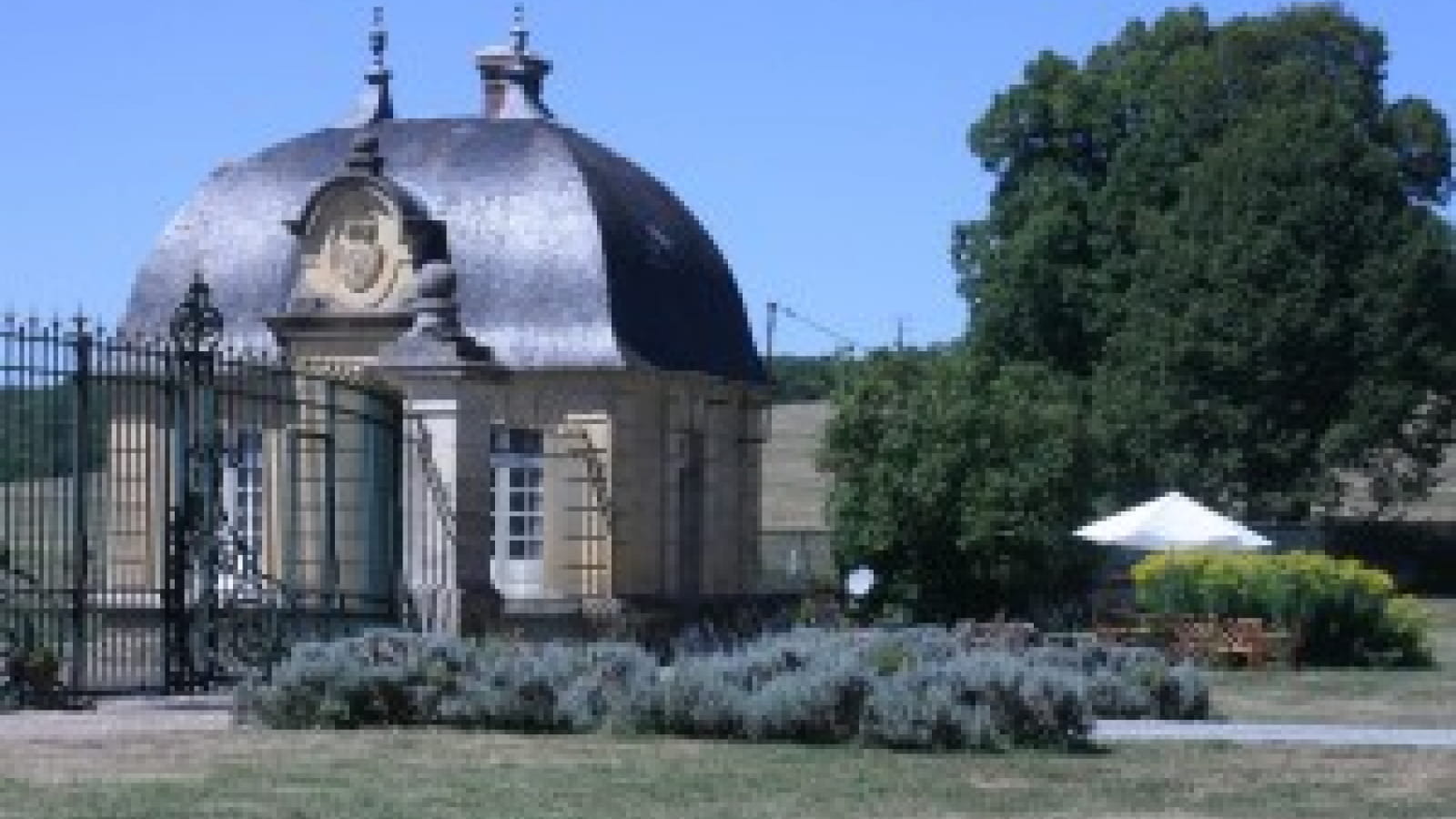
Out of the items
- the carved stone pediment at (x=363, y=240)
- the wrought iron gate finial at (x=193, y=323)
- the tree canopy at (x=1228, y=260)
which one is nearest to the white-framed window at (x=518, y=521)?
the carved stone pediment at (x=363, y=240)

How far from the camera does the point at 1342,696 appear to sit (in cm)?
2742

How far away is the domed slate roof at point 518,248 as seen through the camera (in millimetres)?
34031

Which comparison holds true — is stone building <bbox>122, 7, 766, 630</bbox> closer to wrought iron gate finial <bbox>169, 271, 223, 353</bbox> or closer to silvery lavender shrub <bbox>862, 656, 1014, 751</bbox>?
Answer: wrought iron gate finial <bbox>169, 271, 223, 353</bbox>

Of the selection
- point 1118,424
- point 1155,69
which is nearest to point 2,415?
point 1118,424

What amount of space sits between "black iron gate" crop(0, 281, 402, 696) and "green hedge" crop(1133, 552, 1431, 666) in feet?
34.4

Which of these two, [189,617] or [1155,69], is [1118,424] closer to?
[1155,69]

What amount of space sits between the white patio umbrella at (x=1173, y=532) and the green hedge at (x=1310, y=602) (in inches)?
157

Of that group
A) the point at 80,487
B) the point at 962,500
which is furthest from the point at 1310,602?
the point at 80,487

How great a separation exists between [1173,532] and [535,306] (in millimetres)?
9903

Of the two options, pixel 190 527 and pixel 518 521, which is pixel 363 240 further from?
pixel 190 527

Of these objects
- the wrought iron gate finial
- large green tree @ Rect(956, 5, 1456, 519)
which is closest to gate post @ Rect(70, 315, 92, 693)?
the wrought iron gate finial

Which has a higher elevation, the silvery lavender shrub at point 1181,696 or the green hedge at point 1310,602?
the green hedge at point 1310,602

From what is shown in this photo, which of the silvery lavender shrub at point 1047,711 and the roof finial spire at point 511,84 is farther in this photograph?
the roof finial spire at point 511,84

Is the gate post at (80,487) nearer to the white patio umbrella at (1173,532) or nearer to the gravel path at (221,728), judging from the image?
the gravel path at (221,728)
